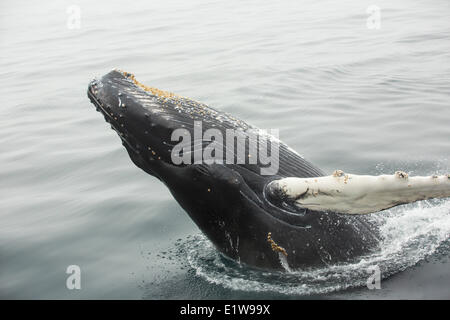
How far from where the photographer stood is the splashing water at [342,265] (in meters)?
7.26

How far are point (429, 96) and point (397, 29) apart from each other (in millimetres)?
10724

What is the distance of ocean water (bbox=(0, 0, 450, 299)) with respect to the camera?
25.2 feet

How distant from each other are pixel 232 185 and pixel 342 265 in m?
1.86

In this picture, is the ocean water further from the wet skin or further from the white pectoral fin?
the white pectoral fin

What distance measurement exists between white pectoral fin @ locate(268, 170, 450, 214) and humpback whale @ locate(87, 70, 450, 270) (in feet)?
0.54

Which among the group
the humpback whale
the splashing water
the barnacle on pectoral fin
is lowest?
the splashing water

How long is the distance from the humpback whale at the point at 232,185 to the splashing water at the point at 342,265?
0.15m

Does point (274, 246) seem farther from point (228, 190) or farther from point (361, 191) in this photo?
point (361, 191)

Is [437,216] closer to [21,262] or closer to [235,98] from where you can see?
[21,262]

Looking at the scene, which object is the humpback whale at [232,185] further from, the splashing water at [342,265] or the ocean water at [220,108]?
the ocean water at [220,108]

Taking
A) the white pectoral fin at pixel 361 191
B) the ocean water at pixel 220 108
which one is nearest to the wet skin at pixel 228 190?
the ocean water at pixel 220 108

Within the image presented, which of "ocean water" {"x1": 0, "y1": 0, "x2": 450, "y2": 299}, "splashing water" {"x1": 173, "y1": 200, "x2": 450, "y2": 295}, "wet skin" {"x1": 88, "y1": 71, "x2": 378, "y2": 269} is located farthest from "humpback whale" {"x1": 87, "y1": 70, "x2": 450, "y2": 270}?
"ocean water" {"x1": 0, "y1": 0, "x2": 450, "y2": 299}

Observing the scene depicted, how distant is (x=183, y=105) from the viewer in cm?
745

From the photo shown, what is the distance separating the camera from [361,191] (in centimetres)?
627
